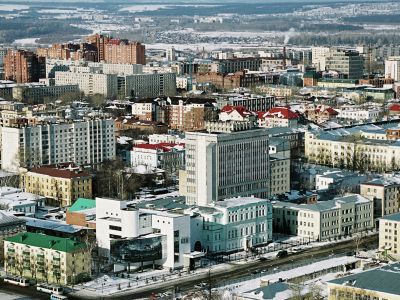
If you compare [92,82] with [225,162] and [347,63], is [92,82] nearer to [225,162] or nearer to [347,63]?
[347,63]

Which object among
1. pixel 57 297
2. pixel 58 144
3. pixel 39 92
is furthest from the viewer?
pixel 39 92

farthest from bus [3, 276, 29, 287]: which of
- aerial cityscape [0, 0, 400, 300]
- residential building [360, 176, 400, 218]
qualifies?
residential building [360, 176, 400, 218]

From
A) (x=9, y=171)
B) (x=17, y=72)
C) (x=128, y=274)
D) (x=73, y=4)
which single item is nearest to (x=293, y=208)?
(x=128, y=274)

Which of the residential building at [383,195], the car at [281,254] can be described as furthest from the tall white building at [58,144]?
the car at [281,254]

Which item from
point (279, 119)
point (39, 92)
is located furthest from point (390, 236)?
point (39, 92)

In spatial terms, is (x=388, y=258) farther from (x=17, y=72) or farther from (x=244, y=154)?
(x=17, y=72)

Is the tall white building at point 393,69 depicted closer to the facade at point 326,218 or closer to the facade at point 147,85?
the facade at point 147,85

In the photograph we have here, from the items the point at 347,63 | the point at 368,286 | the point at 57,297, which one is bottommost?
the point at 57,297

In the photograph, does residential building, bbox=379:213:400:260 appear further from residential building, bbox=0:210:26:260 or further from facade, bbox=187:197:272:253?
residential building, bbox=0:210:26:260
